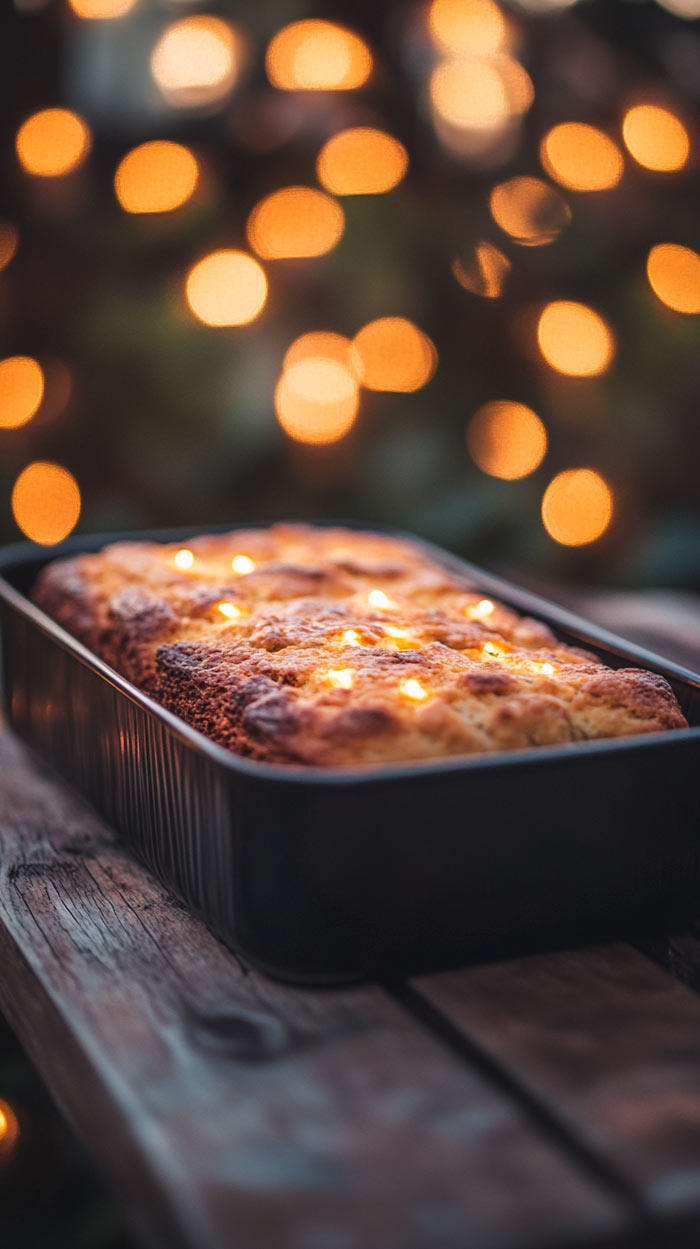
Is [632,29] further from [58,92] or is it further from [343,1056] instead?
[343,1056]

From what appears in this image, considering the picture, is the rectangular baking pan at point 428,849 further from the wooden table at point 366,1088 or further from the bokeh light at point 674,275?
the bokeh light at point 674,275

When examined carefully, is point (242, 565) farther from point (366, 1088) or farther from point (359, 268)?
point (359, 268)

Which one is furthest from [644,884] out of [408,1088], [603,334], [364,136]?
[364,136]

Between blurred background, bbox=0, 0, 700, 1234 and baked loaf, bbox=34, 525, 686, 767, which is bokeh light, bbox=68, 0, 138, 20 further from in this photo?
baked loaf, bbox=34, 525, 686, 767

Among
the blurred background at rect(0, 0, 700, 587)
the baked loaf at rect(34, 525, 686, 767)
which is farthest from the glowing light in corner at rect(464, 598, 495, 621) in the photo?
the blurred background at rect(0, 0, 700, 587)

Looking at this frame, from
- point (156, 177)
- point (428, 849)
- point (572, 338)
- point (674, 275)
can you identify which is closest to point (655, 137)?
→ point (674, 275)

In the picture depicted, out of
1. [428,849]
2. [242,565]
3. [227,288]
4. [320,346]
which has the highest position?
[227,288]
